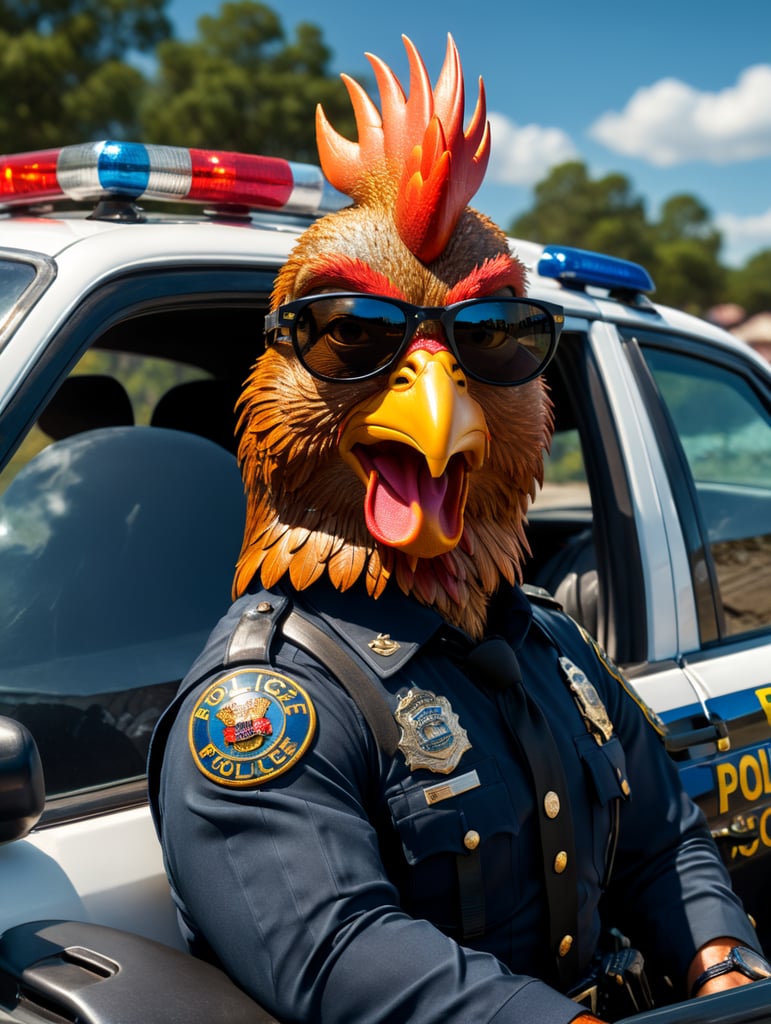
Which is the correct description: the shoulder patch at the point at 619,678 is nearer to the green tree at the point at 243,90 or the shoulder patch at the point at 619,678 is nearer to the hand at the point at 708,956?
the hand at the point at 708,956

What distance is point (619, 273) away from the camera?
2.62m

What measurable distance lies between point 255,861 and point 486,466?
634 millimetres

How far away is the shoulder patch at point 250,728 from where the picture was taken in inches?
54.4

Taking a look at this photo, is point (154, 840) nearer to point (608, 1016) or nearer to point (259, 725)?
point (259, 725)

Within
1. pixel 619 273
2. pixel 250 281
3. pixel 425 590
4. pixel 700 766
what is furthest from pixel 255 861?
pixel 619 273

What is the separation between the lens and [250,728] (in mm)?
1401

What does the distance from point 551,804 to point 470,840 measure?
0.50ft

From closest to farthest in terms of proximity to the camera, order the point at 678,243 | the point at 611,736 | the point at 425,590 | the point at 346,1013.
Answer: the point at 346,1013 < the point at 425,590 < the point at 611,736 < the point at 678,243

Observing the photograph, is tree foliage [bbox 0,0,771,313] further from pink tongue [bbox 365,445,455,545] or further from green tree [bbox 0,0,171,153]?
pink tongue [bbox 365,445,455,545]

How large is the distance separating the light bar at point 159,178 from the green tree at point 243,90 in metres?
35.2

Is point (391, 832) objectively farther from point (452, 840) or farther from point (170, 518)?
point (170, 518)

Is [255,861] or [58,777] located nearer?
[255,861]

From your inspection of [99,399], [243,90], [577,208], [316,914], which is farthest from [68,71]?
[577,208]

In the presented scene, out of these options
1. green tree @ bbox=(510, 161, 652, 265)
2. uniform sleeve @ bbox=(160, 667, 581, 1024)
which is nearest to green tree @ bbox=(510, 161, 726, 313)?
green tree @ bbox=(510, 161, 652, 265)
